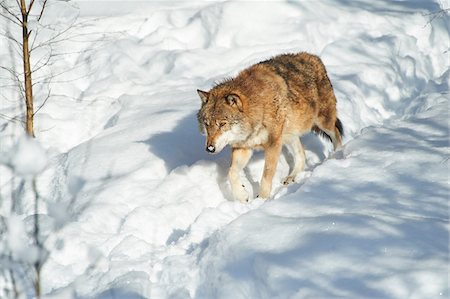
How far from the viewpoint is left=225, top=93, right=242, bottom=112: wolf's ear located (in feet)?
21.7

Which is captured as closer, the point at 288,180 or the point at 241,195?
the point at 241,195

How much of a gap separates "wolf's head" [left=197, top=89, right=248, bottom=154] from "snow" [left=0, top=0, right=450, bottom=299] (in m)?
0.69

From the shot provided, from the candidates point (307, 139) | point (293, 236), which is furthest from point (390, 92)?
point (293, 236)

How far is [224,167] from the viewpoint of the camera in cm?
759

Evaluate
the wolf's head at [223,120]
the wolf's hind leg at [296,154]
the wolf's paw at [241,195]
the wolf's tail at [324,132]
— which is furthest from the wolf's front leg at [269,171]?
the wolf's tail at [324,132]

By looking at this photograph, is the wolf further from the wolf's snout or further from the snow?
the snow

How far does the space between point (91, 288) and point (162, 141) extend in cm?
343

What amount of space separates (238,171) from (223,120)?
0.69 metres

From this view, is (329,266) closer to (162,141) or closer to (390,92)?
(162,141)

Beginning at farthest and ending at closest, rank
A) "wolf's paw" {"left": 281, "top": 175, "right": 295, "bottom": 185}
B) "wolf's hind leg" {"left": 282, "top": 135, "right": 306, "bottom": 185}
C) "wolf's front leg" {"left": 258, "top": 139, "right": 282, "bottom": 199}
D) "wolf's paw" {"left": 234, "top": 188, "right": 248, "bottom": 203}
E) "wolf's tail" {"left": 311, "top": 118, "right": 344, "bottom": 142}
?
"wolf's tail" {"left": 311, "top": 118, "right": 344, "bottom": 142} < "wolf's hind leg" {"left": 282, "top": 135, "right": 306, "bottom": 185} < "wolf's paw" {"left": 281, "top": 175, "right": 295, "bottom": 185} < "wolf's front leg" {"left": 258, "top": 139, "right": 282, "bottom": 199} < "wolf's paw" {"left": 234, "top": 188, "right": 248, "bottom": 203}

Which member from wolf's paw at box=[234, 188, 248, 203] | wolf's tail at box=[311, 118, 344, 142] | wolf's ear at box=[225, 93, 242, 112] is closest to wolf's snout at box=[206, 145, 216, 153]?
wolf's ear at box=[225, 93, 242, 112]

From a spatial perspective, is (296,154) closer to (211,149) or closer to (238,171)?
(238,171)

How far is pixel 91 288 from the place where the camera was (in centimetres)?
493

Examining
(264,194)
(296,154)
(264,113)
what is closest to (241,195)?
(264,194)
